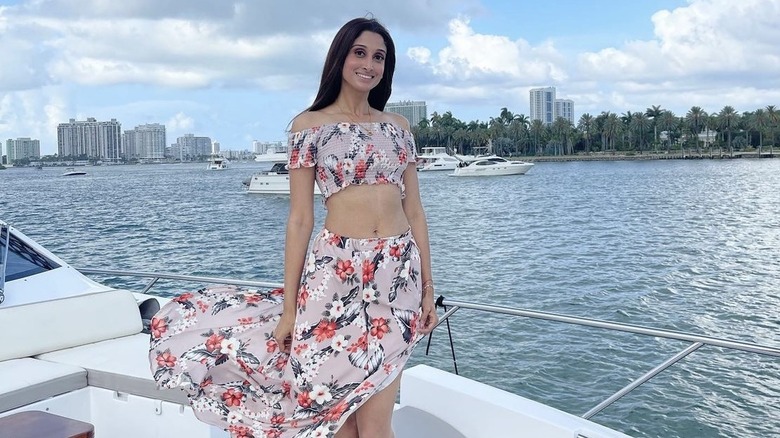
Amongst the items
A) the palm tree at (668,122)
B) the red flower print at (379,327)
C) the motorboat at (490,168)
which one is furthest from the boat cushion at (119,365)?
the palm tree at (668,122)

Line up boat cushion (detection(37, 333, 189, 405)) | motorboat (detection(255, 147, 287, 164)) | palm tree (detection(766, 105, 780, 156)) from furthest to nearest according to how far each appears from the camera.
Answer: palm tree (detection(766, 105, 780, 156))
motorboat (detection(255, 147, 287, 164))
boat cushion (detection(37, 333, 189, 405))

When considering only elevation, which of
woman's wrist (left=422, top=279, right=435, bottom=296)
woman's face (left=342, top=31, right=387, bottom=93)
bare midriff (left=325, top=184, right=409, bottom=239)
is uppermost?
woman's face (left=342, top=31, right=387, bottom=93)

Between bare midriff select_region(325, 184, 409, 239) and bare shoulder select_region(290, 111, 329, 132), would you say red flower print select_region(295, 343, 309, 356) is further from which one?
bare shoulder select_region(290, 111, 329, 132)

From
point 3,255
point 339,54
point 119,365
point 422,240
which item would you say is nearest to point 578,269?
point 3,255

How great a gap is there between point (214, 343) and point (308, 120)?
0.80 meters

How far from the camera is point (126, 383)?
10.1 ft

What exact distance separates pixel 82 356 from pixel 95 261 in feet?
71.9

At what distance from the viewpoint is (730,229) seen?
3069 cm

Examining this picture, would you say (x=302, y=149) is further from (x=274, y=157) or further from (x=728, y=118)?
(x=728, y=118)

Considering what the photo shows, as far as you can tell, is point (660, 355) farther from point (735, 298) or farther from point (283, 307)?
point (283, 307)

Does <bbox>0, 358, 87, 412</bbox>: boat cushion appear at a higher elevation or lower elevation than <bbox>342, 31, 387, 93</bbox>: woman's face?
lower

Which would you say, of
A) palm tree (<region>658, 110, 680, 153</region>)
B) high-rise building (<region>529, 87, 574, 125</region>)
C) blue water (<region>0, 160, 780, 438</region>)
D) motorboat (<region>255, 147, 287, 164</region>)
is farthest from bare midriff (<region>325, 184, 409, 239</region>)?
high-rise building (<region>529, 87, 574, 125</region>)

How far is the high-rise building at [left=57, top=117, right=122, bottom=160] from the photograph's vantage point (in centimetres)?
15062

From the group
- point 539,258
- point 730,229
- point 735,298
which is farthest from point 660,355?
point 730,229
